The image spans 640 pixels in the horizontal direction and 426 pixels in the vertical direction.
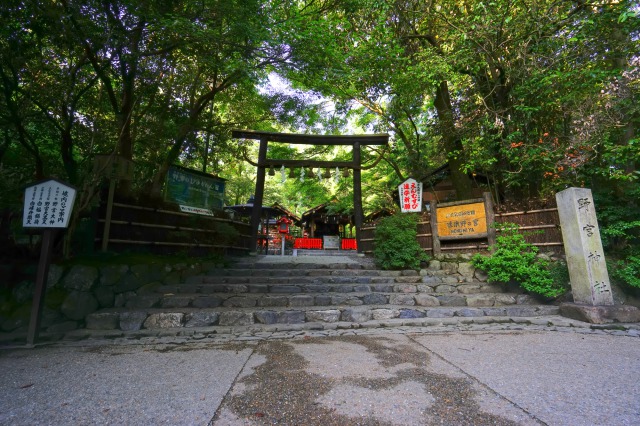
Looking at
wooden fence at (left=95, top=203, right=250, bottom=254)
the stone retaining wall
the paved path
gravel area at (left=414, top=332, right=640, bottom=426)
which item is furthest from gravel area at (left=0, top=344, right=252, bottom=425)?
wooden fence at (left=95, top=203, right=250, bottom=254)

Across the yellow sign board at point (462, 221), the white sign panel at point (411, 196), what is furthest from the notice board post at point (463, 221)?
the white sign panel at point (411, 196)

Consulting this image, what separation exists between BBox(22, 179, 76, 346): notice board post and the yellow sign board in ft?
29.5

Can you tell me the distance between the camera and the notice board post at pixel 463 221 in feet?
26.7

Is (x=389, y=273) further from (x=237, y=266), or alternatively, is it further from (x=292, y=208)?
(x=292, y=208)

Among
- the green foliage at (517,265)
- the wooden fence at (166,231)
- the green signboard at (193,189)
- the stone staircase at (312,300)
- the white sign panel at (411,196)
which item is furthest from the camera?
the white sign panel at (411,196)

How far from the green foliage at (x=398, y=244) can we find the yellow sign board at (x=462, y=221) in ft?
2.82

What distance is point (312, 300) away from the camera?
6.42 metres

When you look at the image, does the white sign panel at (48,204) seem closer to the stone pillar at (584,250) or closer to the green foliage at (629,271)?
the stone pillar at (584,250)

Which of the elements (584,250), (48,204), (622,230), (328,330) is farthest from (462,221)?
(48,204)

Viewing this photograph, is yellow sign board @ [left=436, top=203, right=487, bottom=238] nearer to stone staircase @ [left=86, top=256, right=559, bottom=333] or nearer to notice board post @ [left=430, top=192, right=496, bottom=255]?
notice board post @ [left=430, top=192, right=496, bottom=255]

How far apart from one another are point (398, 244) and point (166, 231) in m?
6.58

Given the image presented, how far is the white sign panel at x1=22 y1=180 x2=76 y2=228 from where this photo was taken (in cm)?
483

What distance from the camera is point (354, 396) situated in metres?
2.71

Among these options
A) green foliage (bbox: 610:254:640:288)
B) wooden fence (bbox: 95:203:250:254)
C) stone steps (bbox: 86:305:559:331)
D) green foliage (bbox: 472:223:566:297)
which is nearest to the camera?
stone steps (bbox: 86:305:559:331)
